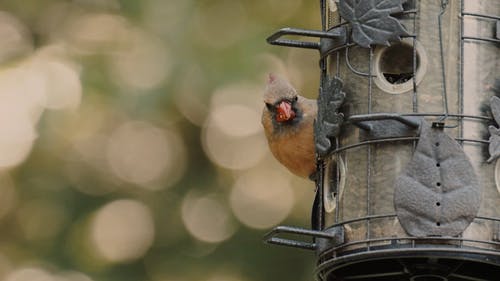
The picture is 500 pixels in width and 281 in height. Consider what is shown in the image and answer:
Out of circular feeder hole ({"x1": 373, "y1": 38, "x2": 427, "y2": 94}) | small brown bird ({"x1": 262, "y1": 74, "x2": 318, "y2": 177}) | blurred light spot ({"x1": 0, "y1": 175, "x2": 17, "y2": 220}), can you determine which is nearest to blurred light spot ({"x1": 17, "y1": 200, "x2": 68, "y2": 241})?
blurred light spot ({"x1": 0, "y1": 175, "x2": 17, "y2": 220})

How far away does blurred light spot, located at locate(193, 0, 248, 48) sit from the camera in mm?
11420

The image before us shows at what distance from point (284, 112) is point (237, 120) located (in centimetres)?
359

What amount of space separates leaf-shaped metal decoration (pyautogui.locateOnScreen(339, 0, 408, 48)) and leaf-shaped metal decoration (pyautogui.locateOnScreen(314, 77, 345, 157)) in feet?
0.73

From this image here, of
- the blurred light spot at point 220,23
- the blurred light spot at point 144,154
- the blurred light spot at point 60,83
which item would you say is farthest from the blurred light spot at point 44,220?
the blurred light spot at point 220,23

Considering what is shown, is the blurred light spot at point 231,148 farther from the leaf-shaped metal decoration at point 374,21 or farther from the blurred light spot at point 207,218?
the leaf-shaped metal decoration at point 374,21

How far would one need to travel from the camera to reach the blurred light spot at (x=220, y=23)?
11420 millimetres

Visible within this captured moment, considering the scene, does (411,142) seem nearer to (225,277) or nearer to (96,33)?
(225,277)

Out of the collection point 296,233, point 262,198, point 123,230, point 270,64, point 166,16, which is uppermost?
point 166,16

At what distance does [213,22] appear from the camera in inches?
459

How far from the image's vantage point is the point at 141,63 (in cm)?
1109

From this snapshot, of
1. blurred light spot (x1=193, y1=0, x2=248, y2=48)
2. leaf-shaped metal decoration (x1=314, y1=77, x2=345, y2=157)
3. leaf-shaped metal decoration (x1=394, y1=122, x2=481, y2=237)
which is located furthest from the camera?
blurred light spot (x1=193, y1=0, x2=248, y2=48)

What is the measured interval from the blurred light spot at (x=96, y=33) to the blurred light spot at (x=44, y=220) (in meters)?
0.97

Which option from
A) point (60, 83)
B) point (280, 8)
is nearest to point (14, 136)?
point (60, 83)

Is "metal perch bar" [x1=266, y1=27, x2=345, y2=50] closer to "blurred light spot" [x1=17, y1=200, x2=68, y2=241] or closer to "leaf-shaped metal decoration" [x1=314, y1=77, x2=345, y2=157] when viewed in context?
"leaf-shaped metal decoration" [x1=314, y1=77, x2=345, y2=157]
